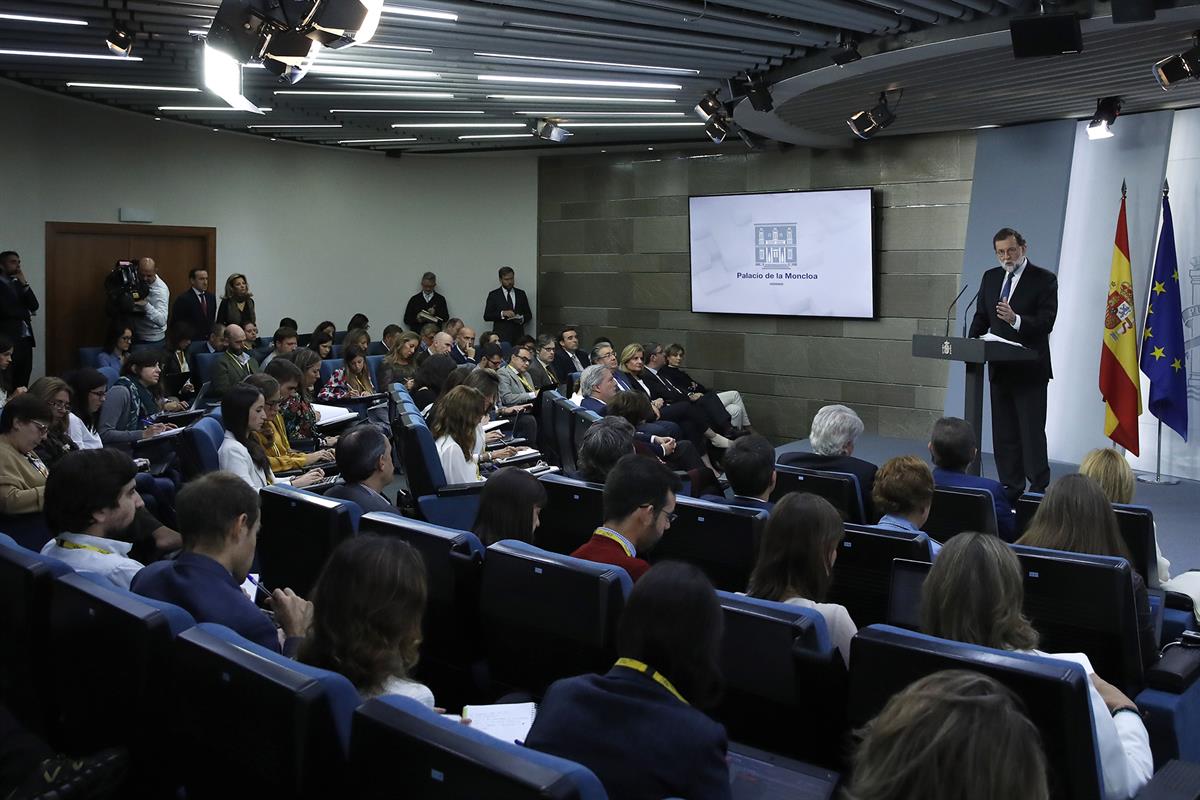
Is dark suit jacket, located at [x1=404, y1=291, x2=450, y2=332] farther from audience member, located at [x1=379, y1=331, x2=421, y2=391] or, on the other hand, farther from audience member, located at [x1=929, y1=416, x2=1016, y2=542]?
audience member, located at [x1=929, y1=416, x2=1016, y2=542]

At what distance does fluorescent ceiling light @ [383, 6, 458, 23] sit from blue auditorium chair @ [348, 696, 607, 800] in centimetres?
460

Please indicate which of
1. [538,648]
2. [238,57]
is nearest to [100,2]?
[238,57]

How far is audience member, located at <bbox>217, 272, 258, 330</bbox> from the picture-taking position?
10656mm

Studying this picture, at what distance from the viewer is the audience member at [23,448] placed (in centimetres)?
411

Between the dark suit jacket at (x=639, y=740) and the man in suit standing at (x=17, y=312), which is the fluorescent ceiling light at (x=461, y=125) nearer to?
the man in suit standing at (x=17, y=312)

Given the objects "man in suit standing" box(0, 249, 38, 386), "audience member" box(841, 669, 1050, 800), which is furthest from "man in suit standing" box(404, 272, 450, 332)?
"audience member" box(841, 669, 1050, 800)

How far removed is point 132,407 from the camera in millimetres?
6246

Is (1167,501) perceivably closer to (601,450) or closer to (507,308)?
(601,450)

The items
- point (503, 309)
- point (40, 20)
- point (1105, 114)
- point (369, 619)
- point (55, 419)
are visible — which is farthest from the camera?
point (503, 309)

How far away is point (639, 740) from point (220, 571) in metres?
1.36

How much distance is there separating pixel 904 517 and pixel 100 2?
186 inches

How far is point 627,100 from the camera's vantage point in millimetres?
8461

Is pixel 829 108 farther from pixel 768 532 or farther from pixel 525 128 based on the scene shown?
pixel 768 532

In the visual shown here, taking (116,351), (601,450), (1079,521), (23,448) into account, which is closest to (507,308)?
(116,351)
